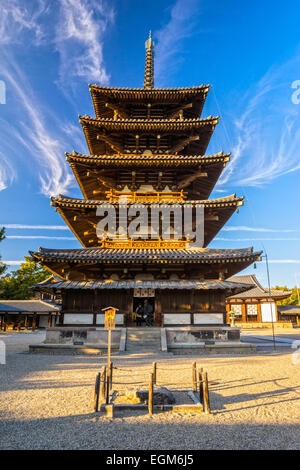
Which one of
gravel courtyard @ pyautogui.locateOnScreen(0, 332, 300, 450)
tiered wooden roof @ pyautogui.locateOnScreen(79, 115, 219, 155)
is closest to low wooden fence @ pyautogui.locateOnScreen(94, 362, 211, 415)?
gravel courtyard @ pyautogui.locateOnScreen(0, 332, 300, 450)

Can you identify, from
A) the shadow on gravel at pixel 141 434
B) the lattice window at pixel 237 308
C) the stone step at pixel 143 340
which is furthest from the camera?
the lattice window at pixel 237 308

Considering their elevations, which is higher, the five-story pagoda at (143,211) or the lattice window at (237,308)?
the five-story pagoda at (143,211)

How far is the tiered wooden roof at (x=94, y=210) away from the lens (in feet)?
55.1

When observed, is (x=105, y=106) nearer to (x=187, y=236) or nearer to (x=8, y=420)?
(x=187, y=236)

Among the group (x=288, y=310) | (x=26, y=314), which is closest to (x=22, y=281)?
(x=26, y=314)

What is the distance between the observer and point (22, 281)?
158ft

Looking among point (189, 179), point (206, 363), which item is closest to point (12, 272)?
point (189, 179)

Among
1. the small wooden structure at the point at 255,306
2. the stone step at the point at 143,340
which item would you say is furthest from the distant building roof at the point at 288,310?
the stone step at the point at 143,340

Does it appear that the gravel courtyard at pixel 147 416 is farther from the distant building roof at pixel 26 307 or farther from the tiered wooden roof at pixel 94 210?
the distant building roof at pixel 26 307

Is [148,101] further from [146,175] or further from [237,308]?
[237,308]

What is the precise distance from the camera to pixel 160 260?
600 inches

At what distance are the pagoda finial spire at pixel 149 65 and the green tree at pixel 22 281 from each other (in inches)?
1383

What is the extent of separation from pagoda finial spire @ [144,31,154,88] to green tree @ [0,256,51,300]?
115ft

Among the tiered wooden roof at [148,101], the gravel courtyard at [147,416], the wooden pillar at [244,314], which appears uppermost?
the tiered wooden roof at [148,101]
